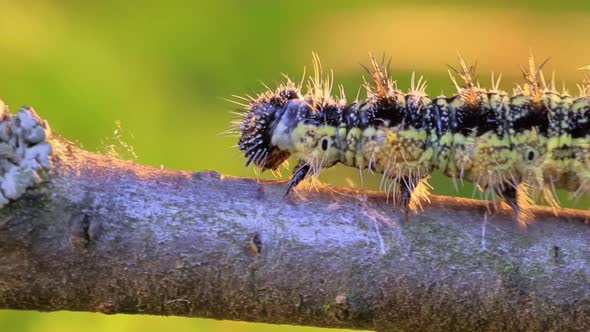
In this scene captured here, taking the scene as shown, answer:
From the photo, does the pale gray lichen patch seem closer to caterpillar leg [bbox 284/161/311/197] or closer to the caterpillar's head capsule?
caterpillar leg [bbox 284/161/311/197]

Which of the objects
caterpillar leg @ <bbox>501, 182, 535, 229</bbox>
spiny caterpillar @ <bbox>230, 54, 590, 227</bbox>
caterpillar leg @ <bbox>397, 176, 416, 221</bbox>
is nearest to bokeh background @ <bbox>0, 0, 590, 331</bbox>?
spiny caterpillar @ <bbox>230, 54, 590, 227</bbox>

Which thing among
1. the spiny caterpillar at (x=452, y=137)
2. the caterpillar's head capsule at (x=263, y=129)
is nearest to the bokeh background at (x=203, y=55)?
the caterpillar's head capsule at (x=263, y=129)

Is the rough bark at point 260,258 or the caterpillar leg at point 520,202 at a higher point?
the caterpillar leg at point 520,202

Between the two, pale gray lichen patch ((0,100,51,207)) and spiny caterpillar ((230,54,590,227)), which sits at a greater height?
spiny caterpillar ((230,54,590,227))

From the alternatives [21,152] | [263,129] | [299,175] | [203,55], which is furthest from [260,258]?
[203,55]

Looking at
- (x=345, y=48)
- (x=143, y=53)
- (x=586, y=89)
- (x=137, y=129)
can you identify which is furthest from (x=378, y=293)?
(x=345, y=48)

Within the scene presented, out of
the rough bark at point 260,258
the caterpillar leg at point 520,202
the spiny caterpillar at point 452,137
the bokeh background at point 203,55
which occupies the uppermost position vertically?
the bokeh background at point 203,55

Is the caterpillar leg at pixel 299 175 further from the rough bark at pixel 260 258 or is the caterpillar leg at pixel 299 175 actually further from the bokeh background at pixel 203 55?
the bokeh background at pixel 203 55
